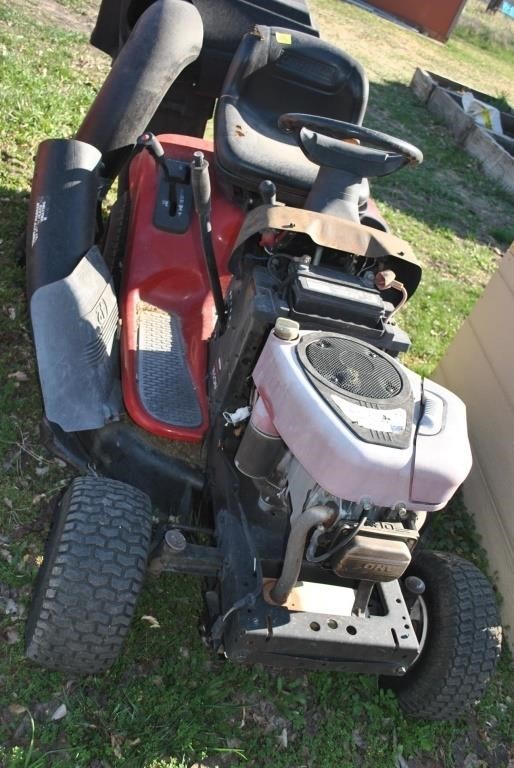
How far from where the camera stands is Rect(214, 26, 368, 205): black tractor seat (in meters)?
3.30

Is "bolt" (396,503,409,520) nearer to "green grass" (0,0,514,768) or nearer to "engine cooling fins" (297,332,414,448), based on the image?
"engine cooling fins" (297,332,414,448)

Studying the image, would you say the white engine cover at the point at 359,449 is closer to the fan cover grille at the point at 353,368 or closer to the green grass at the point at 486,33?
the fan cover grille at the point at 353,368

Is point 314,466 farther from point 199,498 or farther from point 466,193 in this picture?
point 466,193

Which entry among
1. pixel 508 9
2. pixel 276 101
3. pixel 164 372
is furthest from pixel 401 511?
pixel 508 9

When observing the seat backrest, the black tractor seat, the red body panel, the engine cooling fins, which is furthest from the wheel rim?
the seat backrest

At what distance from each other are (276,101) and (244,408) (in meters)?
2.09

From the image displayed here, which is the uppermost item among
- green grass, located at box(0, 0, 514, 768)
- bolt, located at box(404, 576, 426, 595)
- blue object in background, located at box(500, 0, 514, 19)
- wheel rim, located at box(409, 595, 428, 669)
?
bolt, located at box(404, 576, 426, 595)

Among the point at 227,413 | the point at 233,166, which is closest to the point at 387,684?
the point at 227,413

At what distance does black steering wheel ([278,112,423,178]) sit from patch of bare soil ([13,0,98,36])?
4.97 meters

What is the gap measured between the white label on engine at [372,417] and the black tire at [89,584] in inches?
30.9

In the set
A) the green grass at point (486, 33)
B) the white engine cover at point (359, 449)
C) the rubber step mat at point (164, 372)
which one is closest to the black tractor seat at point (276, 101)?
the rubber step mat at point (164, 372)

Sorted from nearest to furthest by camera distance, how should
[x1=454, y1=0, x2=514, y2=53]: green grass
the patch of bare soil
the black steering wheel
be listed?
the black steering wheel
the patch of bare soil
[x1=454, y1=0, x2=514, y2=53]: green grass

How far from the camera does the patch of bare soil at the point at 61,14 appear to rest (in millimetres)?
6875

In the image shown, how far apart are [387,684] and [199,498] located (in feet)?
3.16
